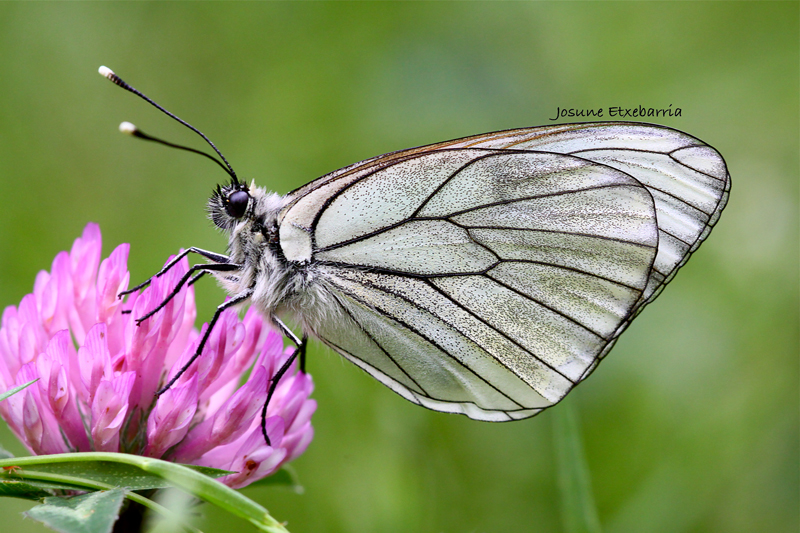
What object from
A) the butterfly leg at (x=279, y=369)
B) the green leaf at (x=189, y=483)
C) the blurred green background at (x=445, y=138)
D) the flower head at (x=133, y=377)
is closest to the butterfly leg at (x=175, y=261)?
the flower head at (x=133, y=377)

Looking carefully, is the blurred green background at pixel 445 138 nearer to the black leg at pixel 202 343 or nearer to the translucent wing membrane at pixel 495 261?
the translucent wing membrane at pixel 495 261

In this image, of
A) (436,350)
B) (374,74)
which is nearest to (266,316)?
(436,350)

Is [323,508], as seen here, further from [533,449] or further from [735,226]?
[735,226]

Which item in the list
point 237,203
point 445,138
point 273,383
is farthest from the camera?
point 445,138

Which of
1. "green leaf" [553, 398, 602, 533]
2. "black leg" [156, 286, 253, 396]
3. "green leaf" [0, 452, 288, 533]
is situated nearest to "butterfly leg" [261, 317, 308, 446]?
"black leg" [156, 286, 253, 396]

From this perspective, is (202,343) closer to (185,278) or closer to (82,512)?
(185,278)

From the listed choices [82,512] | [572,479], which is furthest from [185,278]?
[572,479]
